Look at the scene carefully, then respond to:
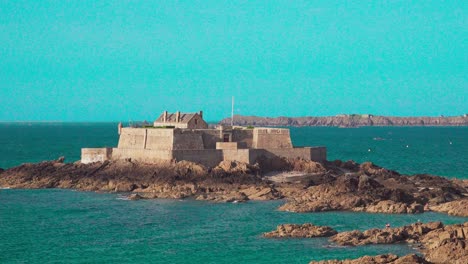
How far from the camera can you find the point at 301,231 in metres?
33.9

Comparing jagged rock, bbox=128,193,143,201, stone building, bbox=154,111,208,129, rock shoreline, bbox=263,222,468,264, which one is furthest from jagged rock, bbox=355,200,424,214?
stone building, bbox=154,111,208,129

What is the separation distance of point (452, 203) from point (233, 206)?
452 inches

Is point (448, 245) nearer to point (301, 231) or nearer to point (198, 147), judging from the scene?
point (301, 231)

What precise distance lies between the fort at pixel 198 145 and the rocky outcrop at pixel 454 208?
15.3 meters

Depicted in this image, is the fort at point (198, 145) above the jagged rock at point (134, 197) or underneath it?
above

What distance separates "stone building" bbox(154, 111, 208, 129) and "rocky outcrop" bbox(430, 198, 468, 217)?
2214 cm

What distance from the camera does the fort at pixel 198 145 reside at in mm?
52781

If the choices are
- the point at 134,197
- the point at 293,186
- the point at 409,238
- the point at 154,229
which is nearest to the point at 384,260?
the point at 409,238

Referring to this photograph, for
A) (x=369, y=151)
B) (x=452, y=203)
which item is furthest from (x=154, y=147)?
(x=369, y=151)

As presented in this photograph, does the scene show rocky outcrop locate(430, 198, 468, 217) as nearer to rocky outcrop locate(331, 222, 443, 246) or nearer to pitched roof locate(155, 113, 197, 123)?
rocky outcrop locate(331, 222, 443, 246)

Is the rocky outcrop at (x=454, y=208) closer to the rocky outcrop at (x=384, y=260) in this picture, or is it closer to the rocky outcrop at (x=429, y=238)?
the rocky outcrop at (x=429, y=238)

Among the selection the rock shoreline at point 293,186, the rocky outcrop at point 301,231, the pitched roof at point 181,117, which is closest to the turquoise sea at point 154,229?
the rocky outcrop at point 301,231

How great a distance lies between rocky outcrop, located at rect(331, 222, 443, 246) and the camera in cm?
3195

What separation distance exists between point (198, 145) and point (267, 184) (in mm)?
7790
